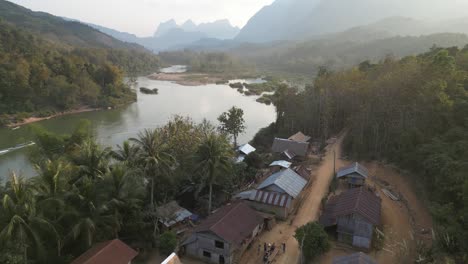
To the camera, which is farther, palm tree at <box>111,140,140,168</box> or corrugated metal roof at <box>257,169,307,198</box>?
corrugated metal roof at <box>257,169,307,198</box>

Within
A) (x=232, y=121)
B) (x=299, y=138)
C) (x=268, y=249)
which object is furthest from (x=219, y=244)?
(x=232, y=121)

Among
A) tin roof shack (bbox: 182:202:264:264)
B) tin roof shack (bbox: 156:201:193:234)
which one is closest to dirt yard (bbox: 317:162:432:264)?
tin roof shack (bbox: 182:202:264:264)

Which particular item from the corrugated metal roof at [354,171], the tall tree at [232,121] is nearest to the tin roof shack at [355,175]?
the corrugated metal roof at [354,171]

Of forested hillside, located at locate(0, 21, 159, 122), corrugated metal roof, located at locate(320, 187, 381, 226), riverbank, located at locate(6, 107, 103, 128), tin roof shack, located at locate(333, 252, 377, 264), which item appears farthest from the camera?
forested hillside, located at locate(0, 21, 159, 122)

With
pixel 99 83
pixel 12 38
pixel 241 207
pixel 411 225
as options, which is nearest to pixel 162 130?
pixel 241 207

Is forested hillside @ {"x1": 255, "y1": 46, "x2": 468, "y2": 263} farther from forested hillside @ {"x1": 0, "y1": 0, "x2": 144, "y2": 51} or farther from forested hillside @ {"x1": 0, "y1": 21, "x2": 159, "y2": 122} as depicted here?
forested hillside @ {"x1": 0, "y1": 0, "x2": 144, "y2": 51}
